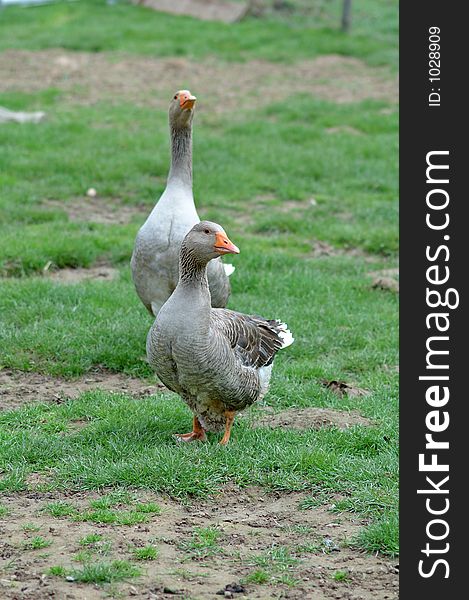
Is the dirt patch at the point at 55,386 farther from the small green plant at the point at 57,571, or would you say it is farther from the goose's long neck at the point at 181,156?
the small green plant at the point at 57,571

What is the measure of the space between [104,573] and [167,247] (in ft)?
9.25

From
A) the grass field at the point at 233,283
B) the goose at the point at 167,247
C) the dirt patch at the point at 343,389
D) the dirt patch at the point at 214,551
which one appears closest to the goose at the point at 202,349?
the grass field at the point at 233,283

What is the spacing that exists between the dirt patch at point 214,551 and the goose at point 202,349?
2.04ft

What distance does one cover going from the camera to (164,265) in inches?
275

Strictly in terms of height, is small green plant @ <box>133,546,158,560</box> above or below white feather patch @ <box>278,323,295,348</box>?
below

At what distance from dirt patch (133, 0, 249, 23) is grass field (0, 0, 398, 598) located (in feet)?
4.87

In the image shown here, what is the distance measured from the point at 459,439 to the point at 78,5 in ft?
65.3

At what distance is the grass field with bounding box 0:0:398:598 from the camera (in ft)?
17.3

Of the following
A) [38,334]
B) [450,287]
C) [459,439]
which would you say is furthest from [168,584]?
[38,334]

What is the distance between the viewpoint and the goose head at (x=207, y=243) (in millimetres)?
5801

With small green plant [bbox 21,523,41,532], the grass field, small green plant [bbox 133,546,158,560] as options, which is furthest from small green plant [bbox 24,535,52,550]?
small green plant [bbox 133,546,158,560]

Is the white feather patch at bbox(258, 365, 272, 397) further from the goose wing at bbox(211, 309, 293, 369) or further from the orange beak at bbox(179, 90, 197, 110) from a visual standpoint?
the orange beak at bbox(179, 90, 197, 110)

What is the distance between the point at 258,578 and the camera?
15.3 feet

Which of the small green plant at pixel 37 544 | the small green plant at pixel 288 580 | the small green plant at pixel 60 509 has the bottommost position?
the small green plant at pixel 288 580
